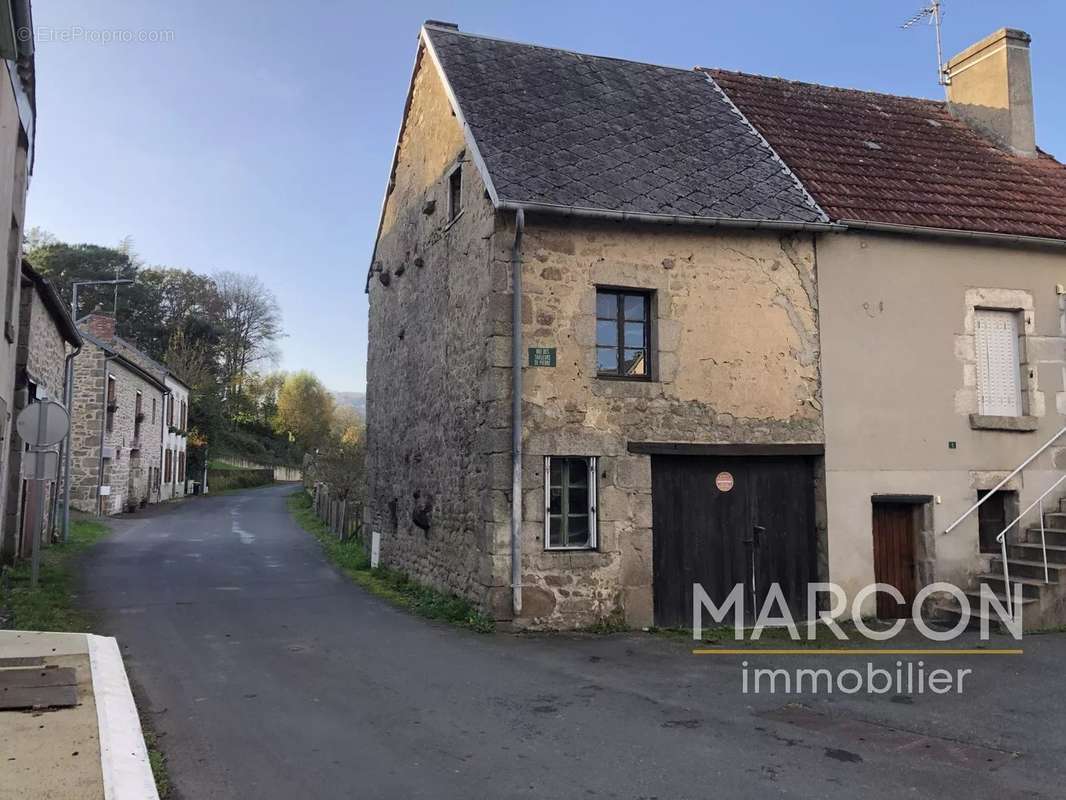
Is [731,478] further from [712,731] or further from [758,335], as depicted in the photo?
[712,731]

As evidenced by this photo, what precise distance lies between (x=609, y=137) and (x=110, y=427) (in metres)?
23.1

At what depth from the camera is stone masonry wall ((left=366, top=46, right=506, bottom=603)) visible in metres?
10.5

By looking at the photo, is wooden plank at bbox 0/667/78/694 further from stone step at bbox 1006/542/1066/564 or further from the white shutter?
the white shutter

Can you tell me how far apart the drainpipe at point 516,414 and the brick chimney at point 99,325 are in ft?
89.3

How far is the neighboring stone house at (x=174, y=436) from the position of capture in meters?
38.5

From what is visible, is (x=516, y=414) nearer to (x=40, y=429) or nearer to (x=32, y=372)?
(x=40, y=429)

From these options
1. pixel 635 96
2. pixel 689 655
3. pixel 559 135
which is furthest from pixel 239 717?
pixel 635 96

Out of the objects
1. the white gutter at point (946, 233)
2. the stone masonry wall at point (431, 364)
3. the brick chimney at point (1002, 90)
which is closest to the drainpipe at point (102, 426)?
the stone masonry wall at point (431, 364)

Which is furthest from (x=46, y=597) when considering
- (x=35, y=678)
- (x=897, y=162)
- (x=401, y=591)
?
(x=897, y=162)

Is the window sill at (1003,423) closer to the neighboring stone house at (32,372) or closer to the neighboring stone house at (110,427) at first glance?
the neighboring stone house at (32,372)

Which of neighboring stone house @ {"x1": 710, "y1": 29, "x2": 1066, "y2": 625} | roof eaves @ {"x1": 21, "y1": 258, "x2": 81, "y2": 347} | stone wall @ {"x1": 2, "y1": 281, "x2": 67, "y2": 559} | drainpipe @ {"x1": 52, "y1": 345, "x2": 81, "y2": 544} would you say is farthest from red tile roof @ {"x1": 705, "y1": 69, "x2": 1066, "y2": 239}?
drainpipe @ {"x1": 52, "y1": 345, "x2": 81, "y2": 544}

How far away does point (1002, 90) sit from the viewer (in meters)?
14.3

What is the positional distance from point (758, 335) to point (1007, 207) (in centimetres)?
482

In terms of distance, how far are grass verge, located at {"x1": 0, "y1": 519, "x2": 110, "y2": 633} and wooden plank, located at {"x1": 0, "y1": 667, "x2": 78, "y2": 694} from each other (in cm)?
313
